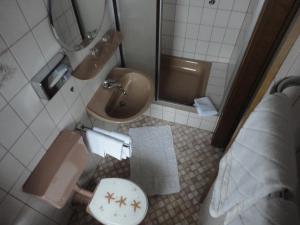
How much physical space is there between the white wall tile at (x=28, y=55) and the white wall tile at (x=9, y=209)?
1.93ft

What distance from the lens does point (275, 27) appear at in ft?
3.88

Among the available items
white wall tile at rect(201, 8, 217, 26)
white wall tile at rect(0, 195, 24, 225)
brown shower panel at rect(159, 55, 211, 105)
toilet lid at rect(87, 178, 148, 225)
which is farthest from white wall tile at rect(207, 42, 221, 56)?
white wall tile at rect(0, 195, 24, 225)

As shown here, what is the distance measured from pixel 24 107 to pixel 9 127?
0.36ft

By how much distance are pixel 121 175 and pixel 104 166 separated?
0.19 m

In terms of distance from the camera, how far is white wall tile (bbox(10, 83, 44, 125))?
91cm

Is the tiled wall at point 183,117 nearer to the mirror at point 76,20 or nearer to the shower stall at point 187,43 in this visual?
the shower stall at point 187,43

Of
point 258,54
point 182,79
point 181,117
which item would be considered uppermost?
point 258,54

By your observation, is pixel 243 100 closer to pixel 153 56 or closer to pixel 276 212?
pixel 153 56

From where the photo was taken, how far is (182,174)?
6.31 ft

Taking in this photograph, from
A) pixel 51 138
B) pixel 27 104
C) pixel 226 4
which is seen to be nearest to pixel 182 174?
pixel 51 138

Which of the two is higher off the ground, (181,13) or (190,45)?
(181,13)

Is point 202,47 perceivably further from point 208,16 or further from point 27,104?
point 27,104

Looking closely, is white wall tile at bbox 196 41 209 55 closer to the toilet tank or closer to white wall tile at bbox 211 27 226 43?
white wall tile at bbox 211 27 226 43

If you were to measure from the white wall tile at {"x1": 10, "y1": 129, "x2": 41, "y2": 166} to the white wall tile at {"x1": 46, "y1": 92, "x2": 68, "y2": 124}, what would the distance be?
160 millimetres
